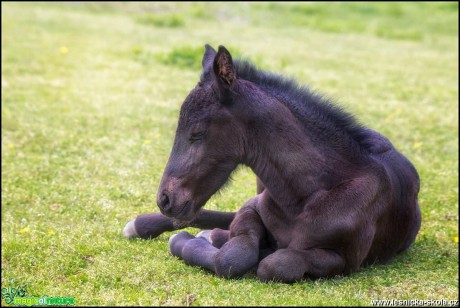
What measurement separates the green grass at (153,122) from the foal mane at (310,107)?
2.98 feet

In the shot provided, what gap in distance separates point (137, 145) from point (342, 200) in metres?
5.58

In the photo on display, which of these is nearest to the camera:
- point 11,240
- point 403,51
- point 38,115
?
point 11,240

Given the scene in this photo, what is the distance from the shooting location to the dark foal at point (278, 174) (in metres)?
5.39

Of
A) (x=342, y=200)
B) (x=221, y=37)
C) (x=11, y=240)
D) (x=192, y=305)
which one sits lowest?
(x=221, y=37)

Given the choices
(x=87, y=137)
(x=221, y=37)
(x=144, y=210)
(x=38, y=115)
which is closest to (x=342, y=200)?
(x=144, y=210)

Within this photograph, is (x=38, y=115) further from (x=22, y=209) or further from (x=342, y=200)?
(x=342, y=200)

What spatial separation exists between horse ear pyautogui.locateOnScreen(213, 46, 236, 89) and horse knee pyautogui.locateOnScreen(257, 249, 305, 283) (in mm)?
1389

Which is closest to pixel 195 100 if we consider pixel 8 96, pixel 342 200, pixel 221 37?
pixel 342 200

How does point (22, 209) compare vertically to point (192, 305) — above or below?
below

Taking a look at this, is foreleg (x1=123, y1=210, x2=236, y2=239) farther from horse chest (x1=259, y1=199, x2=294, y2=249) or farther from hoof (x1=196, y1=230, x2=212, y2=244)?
horse chest (x1=259, y1=199, x2=294, y2=249)

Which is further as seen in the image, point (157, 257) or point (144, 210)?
point (144, 210)

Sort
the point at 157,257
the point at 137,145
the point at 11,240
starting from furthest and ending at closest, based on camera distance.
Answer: the point at 137,145 < the point at 11,240 < the point at 157,257

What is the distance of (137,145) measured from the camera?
10531 millimetres

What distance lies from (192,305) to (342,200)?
1520mm
